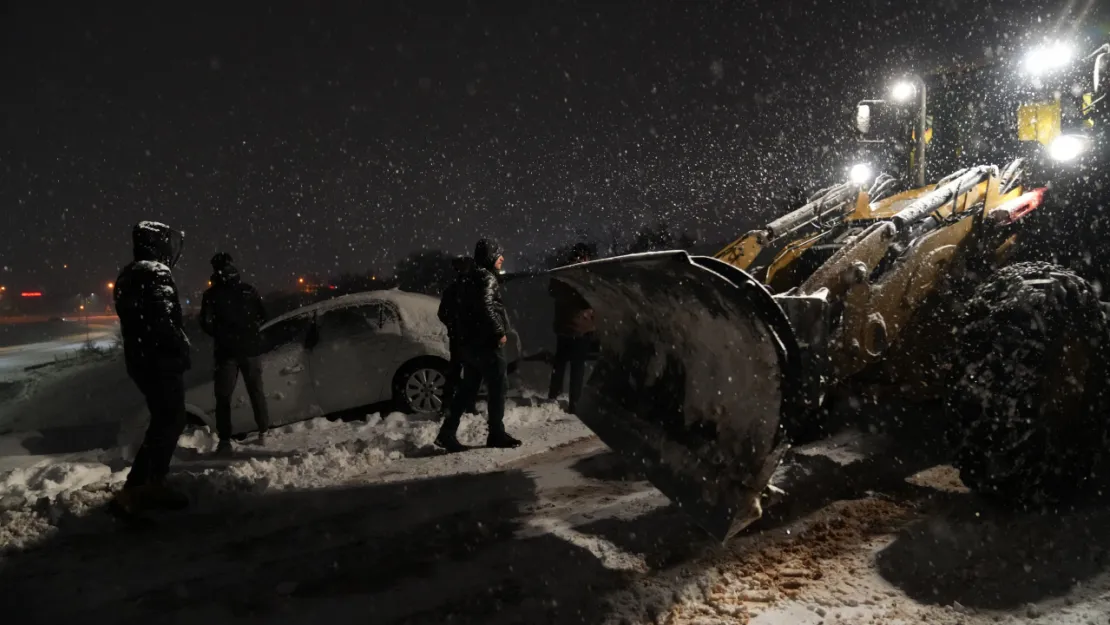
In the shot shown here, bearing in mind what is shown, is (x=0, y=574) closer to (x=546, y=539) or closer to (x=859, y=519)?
(x=546, y=539)

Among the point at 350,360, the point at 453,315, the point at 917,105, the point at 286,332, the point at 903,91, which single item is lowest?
the point at 350,360

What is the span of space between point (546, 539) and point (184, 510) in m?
2.52

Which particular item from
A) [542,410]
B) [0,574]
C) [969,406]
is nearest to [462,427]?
[542,410]

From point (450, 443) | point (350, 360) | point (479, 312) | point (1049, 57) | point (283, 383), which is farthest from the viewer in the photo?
point (350, 360)

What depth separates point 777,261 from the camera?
512 cm

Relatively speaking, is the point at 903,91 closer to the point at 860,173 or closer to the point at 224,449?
the point at 860,173

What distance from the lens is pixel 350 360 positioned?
780 centimetres

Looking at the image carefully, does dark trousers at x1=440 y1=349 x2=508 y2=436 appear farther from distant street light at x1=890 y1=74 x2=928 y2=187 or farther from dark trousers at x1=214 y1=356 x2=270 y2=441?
distant street light at x1=890 y1=74 x2=928 y2=187

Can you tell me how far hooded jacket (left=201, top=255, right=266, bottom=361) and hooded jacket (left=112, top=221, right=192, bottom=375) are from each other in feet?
6.65

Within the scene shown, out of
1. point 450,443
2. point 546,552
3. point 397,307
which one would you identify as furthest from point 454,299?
point 546,552

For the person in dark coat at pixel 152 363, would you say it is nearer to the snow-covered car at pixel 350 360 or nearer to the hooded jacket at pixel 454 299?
the hooded jacket at pixel 454 299

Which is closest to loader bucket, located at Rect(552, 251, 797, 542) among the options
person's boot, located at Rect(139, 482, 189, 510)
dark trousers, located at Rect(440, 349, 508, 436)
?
dark trousers, located at Rect(440, 349, 508, 436)

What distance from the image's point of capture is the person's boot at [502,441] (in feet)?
20.0

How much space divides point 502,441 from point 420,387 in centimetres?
206
